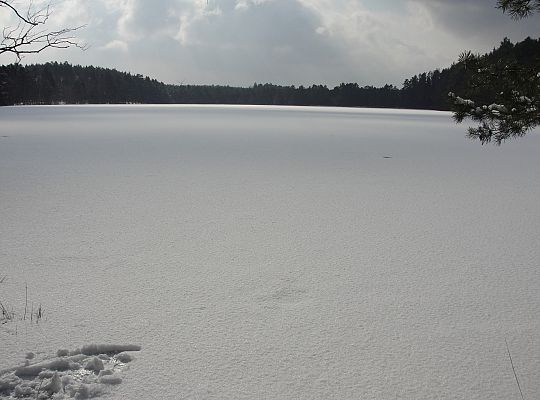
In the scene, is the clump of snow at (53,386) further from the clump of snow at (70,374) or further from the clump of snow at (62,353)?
the clump of snow at (62,353)

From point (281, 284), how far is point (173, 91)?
15365 centimetres

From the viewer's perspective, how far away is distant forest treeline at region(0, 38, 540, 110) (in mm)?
81938

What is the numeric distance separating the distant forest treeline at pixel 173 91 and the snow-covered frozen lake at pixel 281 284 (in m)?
68.9

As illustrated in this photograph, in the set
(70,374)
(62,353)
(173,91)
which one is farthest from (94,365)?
(173,91)

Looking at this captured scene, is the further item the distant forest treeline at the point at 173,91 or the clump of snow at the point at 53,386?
the distant forest treeline at the point at 173,91

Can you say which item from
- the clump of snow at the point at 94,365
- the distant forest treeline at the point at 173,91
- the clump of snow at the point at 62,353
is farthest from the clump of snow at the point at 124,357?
the distant forest treeline at the point at 173,91

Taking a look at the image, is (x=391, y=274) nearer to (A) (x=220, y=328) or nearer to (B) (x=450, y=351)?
(B) (x=450, y=351)

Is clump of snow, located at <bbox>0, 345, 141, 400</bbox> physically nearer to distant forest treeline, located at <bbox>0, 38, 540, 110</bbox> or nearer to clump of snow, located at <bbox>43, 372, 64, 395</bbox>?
clump of snow, located at <bbox>43, 372, 64, 395</bbox>

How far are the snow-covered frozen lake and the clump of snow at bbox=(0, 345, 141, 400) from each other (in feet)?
0.25

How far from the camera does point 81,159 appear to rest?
37.0 feet

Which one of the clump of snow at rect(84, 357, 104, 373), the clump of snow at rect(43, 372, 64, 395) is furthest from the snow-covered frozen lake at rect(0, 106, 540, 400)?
the clump of snow at rect(43, 372, 64, 395)

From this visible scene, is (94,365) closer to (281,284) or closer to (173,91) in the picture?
(281,284)

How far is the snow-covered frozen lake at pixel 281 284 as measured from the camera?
2.39 metres

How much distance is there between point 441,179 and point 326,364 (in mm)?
7770
